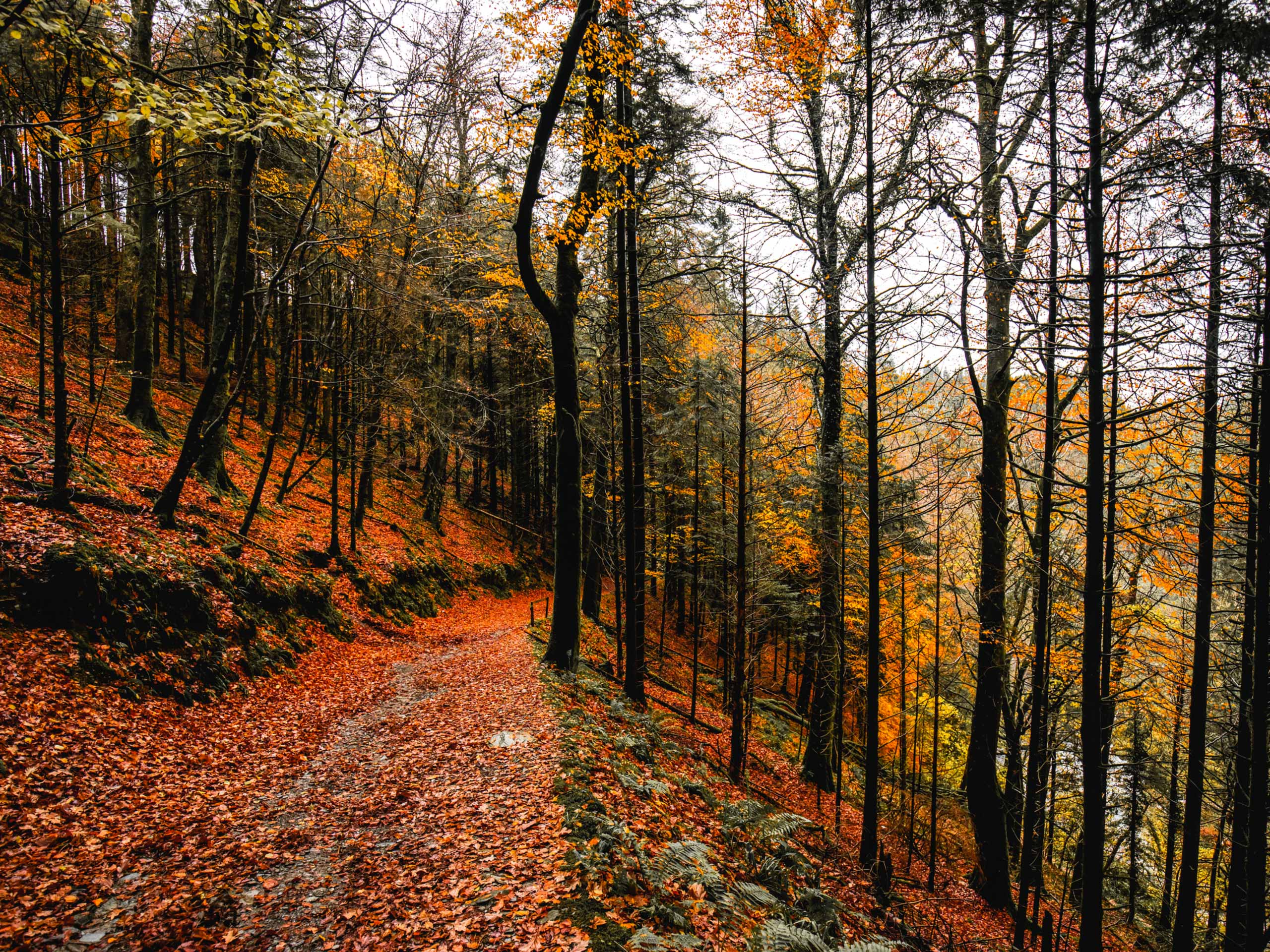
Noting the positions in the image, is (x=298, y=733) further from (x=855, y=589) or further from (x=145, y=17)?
(x=145, y=17)

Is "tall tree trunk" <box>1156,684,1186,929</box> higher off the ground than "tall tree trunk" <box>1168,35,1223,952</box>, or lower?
lower

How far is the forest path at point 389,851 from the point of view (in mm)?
3461

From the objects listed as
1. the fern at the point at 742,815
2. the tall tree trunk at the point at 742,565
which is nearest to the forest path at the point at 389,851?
the fern at the point at 742,815

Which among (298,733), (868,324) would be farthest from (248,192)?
(868,324)

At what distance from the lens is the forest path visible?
346 cm

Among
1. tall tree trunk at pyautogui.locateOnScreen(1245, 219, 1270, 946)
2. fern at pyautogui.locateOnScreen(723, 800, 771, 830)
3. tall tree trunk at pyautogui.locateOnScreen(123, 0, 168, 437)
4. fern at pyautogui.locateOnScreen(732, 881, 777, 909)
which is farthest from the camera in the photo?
tall tree trunk at pyautogui.locateOnScreen(123, 0, 168, 437)

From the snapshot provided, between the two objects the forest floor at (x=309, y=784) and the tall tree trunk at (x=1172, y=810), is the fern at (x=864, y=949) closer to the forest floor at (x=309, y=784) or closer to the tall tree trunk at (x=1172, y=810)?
the forest floor at (x=309, y=784)

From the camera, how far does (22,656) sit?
5254 mm

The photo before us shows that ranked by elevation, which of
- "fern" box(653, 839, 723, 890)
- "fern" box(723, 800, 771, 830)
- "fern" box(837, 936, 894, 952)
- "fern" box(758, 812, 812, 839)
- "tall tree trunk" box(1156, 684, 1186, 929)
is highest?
"fern" box(653, 839, 723, 890)

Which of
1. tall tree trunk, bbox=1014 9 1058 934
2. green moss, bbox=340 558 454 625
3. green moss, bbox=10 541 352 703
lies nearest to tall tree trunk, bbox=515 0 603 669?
green moss, bbox=10 541 352 703

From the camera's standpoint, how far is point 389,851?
4.51m

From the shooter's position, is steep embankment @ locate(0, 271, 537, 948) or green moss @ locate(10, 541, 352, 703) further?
green moss @ locate(10, 541, 352, 703)

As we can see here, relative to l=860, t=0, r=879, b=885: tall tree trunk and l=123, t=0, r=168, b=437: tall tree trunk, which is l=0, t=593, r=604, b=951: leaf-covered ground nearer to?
l=860, t=0, r=879, b=885: tall tree trunk

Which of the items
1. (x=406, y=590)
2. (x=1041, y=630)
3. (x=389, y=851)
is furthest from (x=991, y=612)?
(x=406, y=590)
